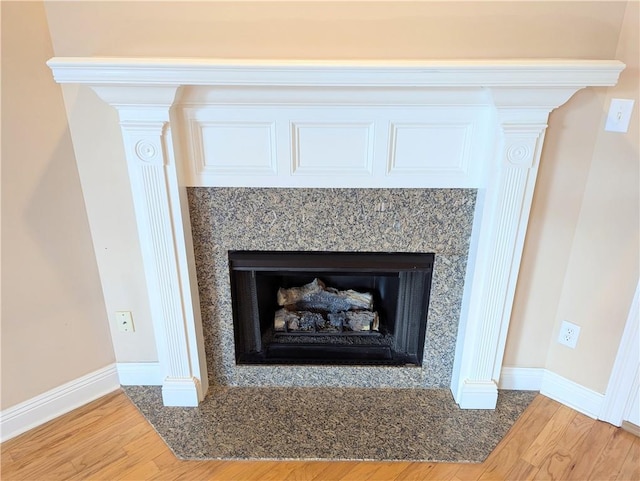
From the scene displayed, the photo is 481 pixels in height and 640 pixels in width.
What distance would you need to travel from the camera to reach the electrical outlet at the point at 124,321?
201 cm

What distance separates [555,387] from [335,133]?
1477mm

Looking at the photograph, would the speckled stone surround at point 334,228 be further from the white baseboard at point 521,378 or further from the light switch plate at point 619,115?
the light switch plate at point 619,115

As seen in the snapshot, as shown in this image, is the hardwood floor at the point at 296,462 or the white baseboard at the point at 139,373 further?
the white baseboard at the point at 139,373

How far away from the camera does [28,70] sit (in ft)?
5.23

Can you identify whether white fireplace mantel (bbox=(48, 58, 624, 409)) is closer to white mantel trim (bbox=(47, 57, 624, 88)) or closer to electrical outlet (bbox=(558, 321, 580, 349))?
white mantel trim (bbox=(47, 57, 624, 88))

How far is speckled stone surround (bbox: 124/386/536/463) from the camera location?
181 cm

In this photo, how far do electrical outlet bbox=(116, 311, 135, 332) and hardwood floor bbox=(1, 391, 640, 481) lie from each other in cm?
36

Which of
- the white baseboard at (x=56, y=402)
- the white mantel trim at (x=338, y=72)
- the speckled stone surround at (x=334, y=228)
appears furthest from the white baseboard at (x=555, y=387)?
the white baseboard at (x=56, y=402)

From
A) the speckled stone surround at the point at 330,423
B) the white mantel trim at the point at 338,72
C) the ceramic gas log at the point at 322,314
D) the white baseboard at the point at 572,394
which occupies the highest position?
the white mantel trim at the point at 338,72

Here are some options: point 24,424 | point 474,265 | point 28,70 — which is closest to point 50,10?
point 28,70

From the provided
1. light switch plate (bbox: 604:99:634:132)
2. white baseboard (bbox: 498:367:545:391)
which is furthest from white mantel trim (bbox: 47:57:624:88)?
white baseboard (bbox: 498:367:545:391)

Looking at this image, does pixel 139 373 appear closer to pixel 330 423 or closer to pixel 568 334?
pixel 330 423

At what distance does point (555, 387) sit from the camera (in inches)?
81.2

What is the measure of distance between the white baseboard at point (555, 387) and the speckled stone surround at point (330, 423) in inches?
2.0
